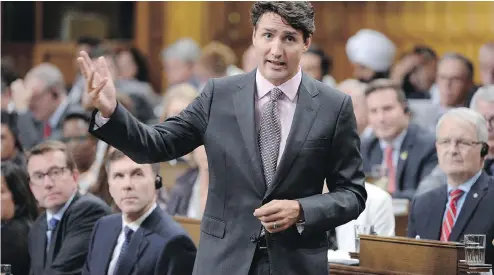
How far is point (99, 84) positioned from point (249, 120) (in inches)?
20.6

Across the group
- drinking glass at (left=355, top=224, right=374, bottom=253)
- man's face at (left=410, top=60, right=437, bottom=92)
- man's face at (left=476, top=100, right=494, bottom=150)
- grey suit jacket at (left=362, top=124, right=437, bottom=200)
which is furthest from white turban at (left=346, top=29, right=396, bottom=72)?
drinking glass at (left=355, top=224, right=374, bottom=253)

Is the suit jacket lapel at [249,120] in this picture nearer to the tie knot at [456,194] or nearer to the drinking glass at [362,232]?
the drinking glass at [362,232]

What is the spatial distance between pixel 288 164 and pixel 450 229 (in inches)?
87.8

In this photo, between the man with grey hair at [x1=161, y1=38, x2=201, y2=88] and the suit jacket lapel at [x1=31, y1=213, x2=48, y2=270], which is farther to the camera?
the man with grey hair at [x1=161, y1=38, x2=201, y2=88]

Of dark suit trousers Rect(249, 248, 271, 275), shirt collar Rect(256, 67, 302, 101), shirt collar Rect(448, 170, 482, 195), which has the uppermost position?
shirt collar Rect(256, 67, 302, 101)

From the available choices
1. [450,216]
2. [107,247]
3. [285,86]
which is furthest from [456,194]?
[285,86]

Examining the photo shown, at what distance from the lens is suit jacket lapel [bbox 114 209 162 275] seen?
5094mm

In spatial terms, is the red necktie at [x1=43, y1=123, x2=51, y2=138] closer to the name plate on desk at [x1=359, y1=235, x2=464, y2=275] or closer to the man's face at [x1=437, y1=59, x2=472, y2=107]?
the man's face at [x1=437, y1=59, x2=472, y2=107]

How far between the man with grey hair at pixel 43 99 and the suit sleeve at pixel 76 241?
13.6ft

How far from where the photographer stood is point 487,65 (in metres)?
8.85

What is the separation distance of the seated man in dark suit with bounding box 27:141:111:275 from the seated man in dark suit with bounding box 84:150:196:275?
25cm

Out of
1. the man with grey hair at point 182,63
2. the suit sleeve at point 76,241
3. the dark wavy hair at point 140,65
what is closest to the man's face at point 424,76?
the man with grey hair at point 182,63

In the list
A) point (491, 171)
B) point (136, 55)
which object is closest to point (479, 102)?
point (491, 171)

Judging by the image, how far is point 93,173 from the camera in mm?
7352
